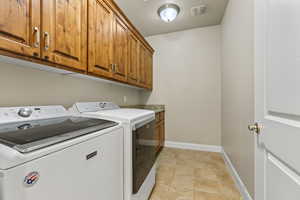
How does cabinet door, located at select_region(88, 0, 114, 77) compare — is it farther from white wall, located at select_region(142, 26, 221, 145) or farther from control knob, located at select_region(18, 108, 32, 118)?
white wall, located at select_region(142, 26, 221, 145)

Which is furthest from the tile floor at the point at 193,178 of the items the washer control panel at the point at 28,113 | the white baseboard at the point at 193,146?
the washer control panel at the point at 28,113

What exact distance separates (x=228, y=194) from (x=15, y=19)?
8.22 feet

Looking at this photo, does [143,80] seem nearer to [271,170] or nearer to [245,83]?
[245,83]

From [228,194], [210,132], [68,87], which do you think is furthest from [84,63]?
[210,132]

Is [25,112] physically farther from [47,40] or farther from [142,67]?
[142,67]

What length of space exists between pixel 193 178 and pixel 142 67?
2083 millimetres

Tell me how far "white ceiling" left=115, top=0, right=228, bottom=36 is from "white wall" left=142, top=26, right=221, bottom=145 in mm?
215

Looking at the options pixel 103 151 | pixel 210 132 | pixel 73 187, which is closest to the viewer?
pixel 73 187

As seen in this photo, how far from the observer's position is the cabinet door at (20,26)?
0.76 metres

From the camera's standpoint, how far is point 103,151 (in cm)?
91

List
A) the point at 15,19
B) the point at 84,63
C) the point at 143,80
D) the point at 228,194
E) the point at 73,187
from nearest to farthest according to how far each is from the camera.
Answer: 1. the point at 73,187
2. the point at 15,19
3. the point at 84,63
4. the point at 228,194
5. the point at 143,80

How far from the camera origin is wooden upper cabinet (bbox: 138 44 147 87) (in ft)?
8.61

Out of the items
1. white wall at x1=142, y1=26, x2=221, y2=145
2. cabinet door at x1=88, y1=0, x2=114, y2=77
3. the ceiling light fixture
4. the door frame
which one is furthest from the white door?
white wall at x1=142, y1=26, x2=221, y2=145

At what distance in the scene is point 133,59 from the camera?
7.64 feet
